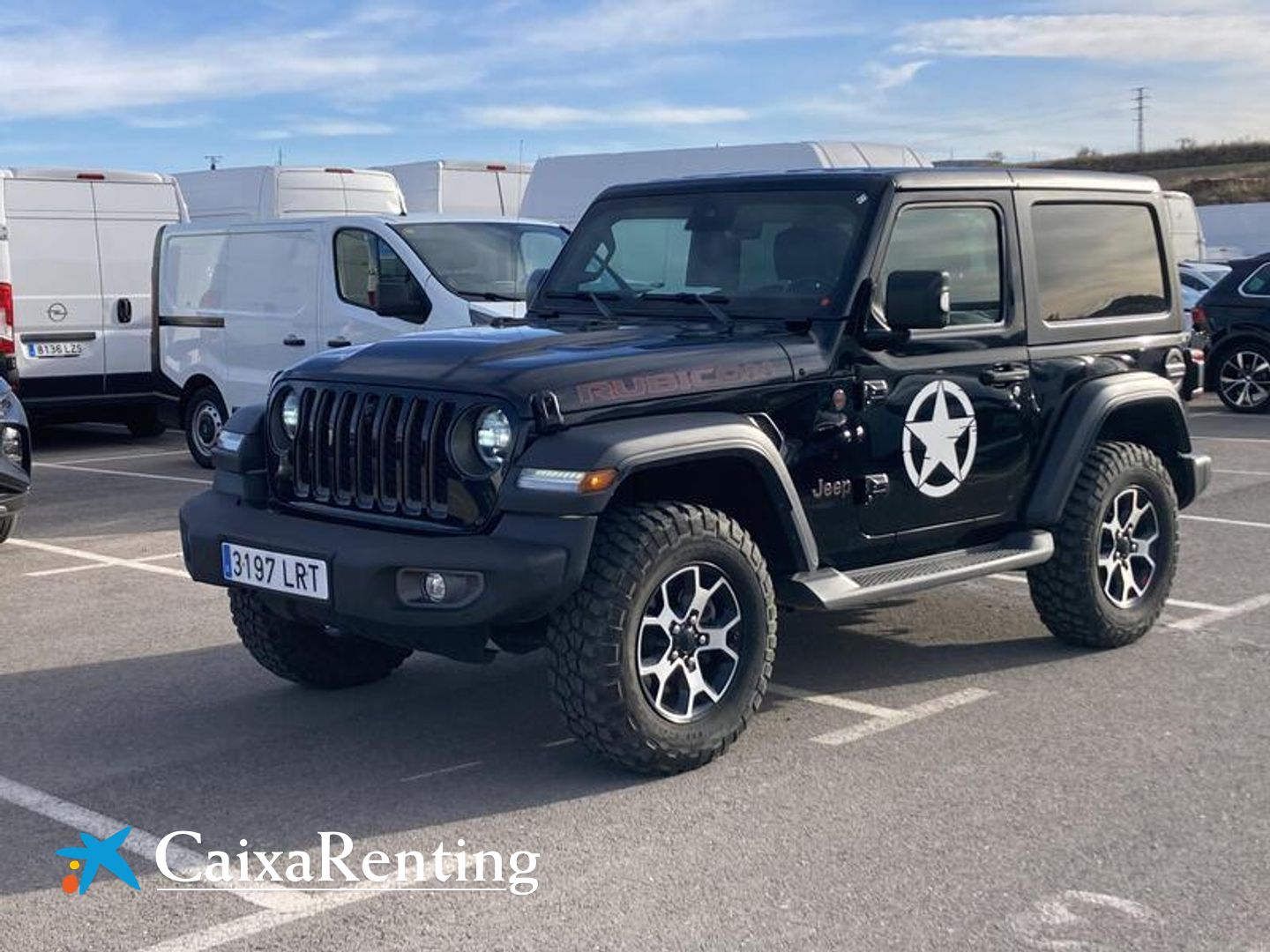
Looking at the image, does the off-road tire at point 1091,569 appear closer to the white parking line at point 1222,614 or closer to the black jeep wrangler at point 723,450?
the black jeep wrangler at point 723,450

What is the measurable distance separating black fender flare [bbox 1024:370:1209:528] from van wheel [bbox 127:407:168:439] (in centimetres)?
1073

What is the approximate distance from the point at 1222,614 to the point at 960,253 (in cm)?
219

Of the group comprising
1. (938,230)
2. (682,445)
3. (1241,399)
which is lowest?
(1241,399)

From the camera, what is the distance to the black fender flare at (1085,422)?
6238mm

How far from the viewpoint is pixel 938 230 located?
6121 mm

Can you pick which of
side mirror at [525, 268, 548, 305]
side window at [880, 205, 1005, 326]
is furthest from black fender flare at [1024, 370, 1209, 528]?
side mirror at [525, 268, 548, 305]

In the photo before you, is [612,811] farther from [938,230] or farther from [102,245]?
[102,245]

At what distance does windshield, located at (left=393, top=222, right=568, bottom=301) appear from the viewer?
38.7 ft

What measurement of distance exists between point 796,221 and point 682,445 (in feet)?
4.60

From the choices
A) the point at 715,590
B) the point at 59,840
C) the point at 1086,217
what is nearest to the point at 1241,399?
the point at 1086,217

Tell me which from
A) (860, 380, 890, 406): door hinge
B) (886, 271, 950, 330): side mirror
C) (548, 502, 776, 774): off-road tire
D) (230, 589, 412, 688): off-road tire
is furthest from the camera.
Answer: (230, 589, 412, 688): off-road tire

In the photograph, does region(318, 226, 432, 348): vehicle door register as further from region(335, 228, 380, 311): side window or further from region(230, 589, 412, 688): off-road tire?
region(230, 589, 412, 688): off-road tire

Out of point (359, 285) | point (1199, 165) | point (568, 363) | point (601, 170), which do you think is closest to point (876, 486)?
point (568, 363)

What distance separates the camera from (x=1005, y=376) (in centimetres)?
617
